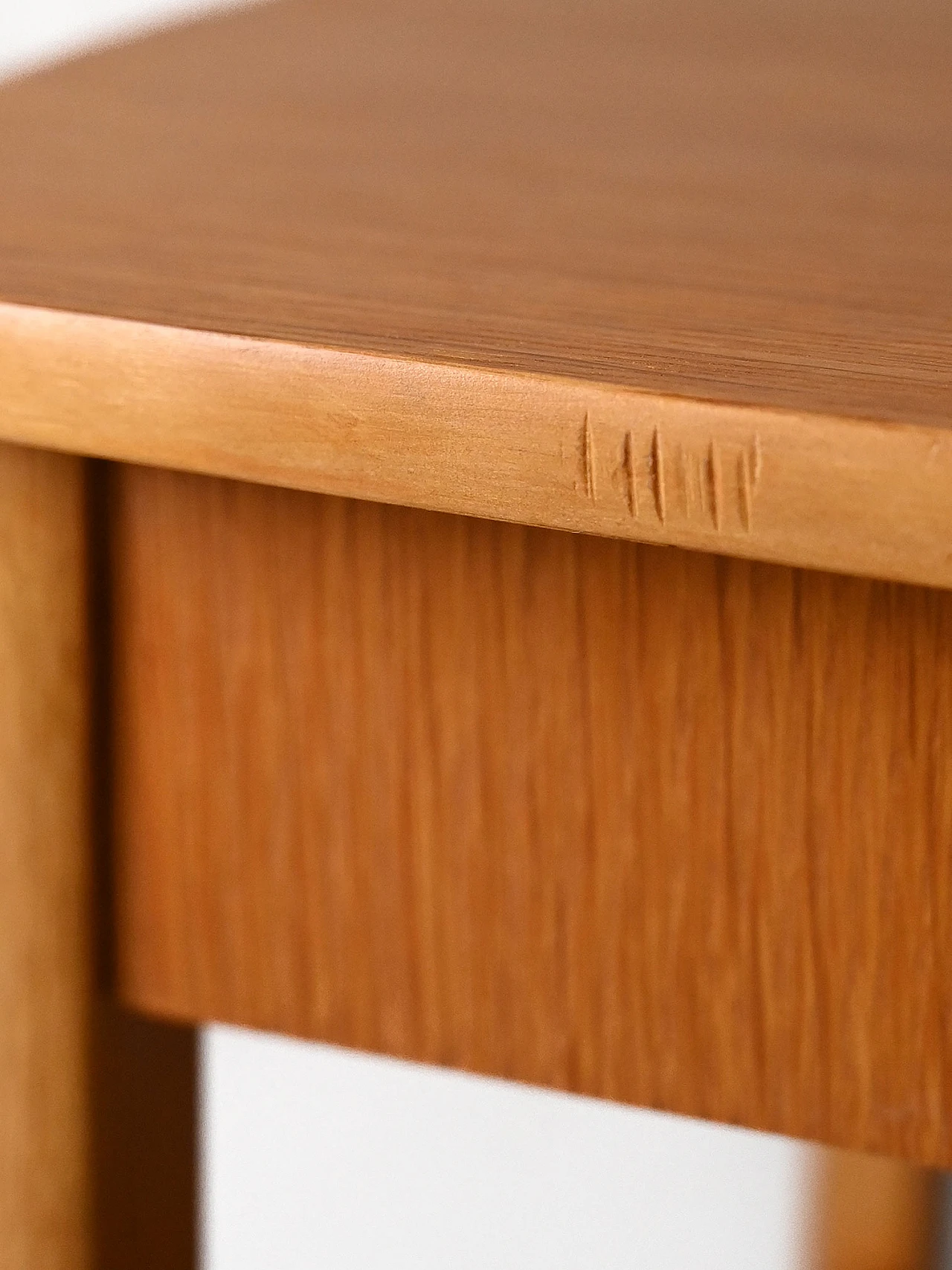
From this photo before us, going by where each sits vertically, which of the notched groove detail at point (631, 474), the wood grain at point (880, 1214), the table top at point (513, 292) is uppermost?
the table top at point (513, 292)

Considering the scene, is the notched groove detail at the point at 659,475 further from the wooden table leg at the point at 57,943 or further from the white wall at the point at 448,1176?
the white wall at the point at 448,1176

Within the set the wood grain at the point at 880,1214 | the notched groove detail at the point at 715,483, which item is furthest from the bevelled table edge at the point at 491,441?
the wood grain at the point at 880,1214

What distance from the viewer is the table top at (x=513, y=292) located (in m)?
0.23

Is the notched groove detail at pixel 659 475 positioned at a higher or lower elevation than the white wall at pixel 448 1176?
higher

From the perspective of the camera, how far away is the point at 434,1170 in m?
0.89

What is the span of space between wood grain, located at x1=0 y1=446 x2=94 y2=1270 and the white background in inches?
20.3

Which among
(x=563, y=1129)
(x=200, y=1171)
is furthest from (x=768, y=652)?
(x=563, y=1129)

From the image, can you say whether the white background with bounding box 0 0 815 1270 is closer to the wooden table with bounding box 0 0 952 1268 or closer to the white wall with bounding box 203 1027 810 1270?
the white wall with bounding box 203 1027 810 1270

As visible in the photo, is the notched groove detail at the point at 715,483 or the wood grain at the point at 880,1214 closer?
the notched groove detail at the point at 715,483

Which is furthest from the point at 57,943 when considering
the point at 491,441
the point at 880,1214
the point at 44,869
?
the point at 880,1214

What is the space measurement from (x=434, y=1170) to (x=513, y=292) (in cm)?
68

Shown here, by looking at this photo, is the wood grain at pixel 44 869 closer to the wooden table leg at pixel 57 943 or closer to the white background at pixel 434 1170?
the wooden table leg at pixel 57 943

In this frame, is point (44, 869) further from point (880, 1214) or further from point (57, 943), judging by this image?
point (880, 1214)

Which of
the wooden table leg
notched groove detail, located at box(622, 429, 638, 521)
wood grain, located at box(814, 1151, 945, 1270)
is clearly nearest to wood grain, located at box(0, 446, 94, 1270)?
the wooden table leg
